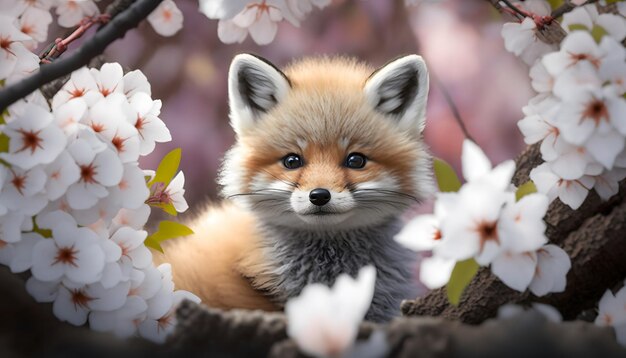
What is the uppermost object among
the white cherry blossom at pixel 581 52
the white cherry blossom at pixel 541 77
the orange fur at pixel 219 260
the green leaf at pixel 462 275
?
the white cherry blossom at pixel 581 52

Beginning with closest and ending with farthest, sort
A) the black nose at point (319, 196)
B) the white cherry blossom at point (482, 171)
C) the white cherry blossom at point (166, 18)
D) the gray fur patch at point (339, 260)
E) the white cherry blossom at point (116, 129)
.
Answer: the white cherry blossom at point (482, 171)
the white cherry blossom at point (116, 129)
the black nose at point (319, 196)
the gray fur patch at point (339, 260)
the white cherry blossom at point (166, 18)

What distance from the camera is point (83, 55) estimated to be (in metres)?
0.94

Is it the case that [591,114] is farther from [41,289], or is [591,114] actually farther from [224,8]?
[41,289]

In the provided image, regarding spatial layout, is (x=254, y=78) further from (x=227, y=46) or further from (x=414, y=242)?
(x=227, y=46)

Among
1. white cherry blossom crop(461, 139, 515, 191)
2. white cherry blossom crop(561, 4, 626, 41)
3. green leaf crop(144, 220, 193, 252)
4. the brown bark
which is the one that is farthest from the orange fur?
white cherry blossom crop(561, 4, 626, 41)

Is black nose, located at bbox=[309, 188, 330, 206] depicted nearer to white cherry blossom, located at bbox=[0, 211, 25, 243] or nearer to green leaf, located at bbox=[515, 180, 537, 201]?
green leaf, located at bbox=[515, 180, 537, 201]

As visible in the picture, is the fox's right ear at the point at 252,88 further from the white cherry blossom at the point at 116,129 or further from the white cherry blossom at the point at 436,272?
the white cherry blossom at the point at 436,272

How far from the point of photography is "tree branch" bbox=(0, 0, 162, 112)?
3.10 ft

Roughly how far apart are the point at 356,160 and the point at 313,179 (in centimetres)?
10

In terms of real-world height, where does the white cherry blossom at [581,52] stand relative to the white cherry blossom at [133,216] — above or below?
above

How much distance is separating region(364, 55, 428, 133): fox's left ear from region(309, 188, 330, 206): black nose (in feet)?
0.73

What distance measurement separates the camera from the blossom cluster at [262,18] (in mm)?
1299

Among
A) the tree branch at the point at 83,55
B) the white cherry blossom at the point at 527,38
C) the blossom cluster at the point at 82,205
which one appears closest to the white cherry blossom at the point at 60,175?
the blossom cluster at the point at 82,205

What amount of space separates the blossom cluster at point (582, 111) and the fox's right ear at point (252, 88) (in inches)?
18.5
